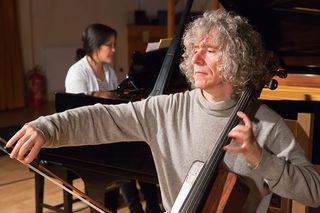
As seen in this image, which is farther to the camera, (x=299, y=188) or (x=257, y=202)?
(x=257, y=202)

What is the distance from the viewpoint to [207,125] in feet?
4.50

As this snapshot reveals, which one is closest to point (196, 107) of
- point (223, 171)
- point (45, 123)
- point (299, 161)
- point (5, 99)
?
point (223, 171)

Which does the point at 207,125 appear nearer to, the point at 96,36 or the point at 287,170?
the point at 287,170

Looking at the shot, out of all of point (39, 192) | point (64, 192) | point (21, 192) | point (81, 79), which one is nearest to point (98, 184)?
point (64, 192)

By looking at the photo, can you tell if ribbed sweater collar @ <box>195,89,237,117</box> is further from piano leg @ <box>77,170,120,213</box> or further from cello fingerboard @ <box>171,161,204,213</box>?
piano leg @ <box>77,170,120,213</box>

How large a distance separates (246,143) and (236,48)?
330 mm

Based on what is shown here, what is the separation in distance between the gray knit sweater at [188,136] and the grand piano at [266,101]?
1.35ft

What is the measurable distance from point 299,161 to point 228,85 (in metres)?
0.29

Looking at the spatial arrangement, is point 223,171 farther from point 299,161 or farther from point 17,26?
point 17,26

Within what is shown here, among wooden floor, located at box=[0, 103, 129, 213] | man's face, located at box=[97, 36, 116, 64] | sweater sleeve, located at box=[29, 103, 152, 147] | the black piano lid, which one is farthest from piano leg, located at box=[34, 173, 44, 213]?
the black piano lid

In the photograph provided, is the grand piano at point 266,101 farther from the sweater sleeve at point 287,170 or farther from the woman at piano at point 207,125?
the sweater sleeve at point 287,170

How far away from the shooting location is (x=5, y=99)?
17.9ft

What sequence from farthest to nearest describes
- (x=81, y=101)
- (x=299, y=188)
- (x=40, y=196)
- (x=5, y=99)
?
(x=5, y=99) → (x=40, y=196) → (x=81, y=101) → (x=299, y=188)

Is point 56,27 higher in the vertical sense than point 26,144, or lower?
lower
